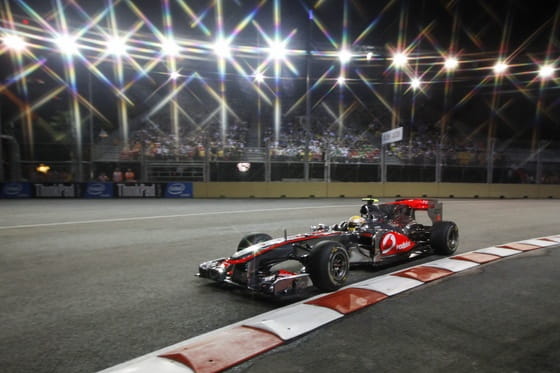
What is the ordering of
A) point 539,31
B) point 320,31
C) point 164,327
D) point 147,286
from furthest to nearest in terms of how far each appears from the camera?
point 320,31
point 539,31
point 147,286
point 164,327

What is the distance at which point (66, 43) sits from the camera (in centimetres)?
2434

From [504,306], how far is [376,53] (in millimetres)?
29098

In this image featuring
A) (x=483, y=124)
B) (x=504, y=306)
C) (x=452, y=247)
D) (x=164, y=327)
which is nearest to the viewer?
(x=164, y=327)

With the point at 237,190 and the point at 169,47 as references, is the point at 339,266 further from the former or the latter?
the point at 169,47

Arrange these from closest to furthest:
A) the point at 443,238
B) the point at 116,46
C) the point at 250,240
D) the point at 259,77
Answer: the point at 250,240 → the point at 443,238 → the point at 116,46 → the point at 259,77

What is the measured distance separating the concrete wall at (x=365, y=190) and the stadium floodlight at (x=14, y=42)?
15847mm

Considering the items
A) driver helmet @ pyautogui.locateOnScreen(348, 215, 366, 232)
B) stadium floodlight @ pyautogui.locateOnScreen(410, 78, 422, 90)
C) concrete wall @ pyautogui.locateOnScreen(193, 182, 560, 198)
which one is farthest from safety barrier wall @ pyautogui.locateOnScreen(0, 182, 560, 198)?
stadium floodlight @ pyautogui.locateOnScreen(410, 78, 422, 90)

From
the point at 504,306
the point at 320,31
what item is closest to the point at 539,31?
the point at 320,31

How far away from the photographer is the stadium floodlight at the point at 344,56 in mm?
29334

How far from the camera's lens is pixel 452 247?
6.34 meters

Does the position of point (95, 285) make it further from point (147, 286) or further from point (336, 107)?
point (336, 107)

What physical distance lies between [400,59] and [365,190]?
14.8 m

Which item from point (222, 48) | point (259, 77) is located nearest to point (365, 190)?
point (222, 48)

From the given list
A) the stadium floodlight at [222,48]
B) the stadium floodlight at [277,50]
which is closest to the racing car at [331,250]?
the stadium floodlight at [277,50]
